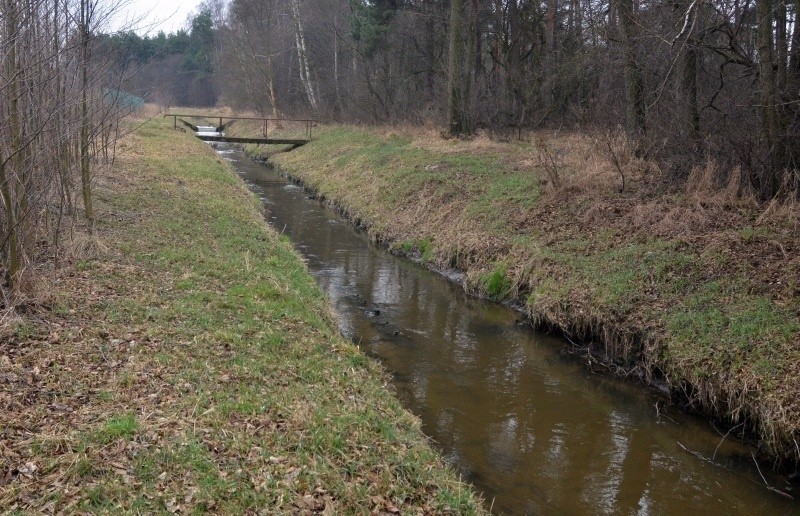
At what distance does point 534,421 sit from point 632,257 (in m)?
4.73

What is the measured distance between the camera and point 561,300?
1143cm

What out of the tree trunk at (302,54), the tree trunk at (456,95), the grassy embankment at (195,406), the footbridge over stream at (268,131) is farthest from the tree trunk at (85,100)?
the tree trunk at (302,54)

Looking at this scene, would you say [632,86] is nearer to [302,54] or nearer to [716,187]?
[716,187]

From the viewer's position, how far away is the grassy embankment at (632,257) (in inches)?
331

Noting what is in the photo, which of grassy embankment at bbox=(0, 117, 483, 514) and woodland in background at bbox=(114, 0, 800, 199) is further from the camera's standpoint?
woodland in background at bbox=(114, 0, 800, 199)

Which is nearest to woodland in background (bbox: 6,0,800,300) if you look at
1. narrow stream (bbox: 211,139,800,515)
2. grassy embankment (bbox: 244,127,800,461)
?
grassy embankment (bbox: 244,127,800,461)

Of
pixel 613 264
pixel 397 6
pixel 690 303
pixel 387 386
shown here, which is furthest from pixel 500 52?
pixel 387 386

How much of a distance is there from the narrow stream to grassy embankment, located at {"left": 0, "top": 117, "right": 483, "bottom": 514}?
0.93 meters

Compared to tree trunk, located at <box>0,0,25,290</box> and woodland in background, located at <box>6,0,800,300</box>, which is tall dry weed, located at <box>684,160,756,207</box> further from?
tree trunk, located at <box>0,0,25,290</box>

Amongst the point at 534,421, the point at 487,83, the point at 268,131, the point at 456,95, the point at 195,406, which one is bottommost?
the point at 534,421

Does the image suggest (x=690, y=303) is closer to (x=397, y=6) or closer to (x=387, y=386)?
(x=387, y=386)

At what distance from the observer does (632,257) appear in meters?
11.8

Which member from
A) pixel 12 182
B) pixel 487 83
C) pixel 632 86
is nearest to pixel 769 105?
pixel 632 86

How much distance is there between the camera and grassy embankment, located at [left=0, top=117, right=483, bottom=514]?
4805mm
